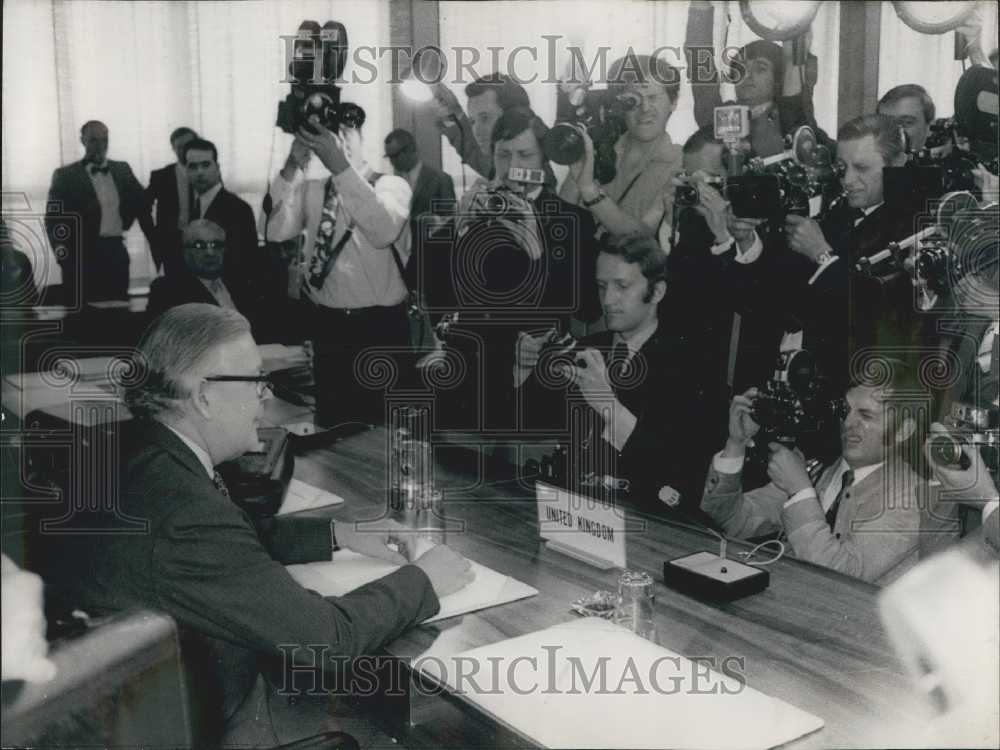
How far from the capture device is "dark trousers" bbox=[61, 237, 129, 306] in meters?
4.70

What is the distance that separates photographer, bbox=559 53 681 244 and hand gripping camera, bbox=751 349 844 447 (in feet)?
2.10

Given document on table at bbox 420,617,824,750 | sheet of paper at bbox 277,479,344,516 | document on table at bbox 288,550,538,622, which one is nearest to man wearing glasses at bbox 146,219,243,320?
sheet of paper at bbox 277,479,344,516

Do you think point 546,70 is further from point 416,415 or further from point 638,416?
point 416,415

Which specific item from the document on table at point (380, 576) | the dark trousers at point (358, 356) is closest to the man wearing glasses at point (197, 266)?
the dark trousers at point (358, 356)

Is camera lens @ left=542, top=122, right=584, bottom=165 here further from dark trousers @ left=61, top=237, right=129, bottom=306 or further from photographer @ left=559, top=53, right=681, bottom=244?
dark trousers @ left=61, top=237, right=129, bottom=306

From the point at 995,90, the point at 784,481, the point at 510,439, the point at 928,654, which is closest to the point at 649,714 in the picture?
the point at 928,654

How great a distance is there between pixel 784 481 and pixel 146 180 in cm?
336

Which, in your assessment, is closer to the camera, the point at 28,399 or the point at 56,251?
the point at 28,399

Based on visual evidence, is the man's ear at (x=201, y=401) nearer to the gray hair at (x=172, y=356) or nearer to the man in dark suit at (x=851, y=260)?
the gray hair at (x=172, y=356)

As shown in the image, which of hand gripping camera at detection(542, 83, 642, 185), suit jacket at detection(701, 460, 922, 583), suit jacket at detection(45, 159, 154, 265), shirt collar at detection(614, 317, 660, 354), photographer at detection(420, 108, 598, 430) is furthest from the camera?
suit jacket at detection(45, 159, 154, 265)

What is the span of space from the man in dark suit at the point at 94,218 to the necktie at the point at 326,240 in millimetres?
928

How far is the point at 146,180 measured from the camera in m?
4.77

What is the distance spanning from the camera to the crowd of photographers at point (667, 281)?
2451 millimetres

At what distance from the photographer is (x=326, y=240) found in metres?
4.23
